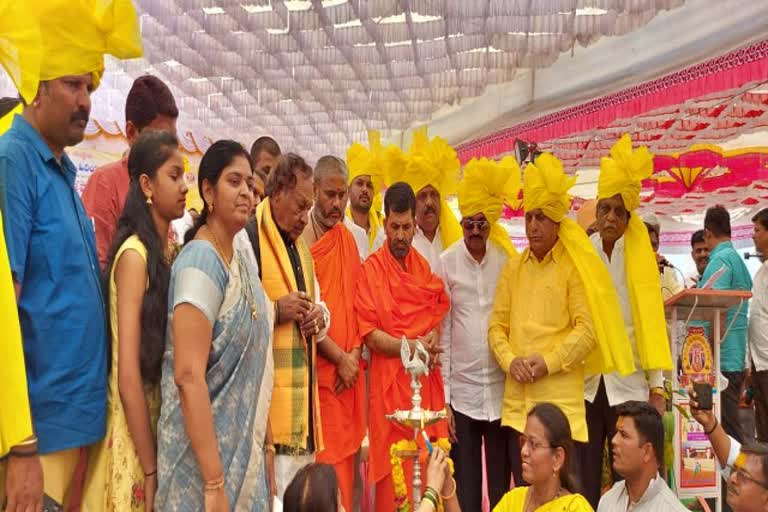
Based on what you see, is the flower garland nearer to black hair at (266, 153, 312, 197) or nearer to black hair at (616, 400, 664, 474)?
black hair at (616, 400, 664, 474)

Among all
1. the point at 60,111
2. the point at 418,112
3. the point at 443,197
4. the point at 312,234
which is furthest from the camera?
the point at 418,112

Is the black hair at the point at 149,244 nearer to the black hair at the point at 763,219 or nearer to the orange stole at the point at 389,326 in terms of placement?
the orange stole at the point at 389,326

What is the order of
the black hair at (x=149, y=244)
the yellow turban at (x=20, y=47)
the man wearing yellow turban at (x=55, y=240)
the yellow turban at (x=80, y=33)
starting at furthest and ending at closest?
the black hair at (x=149, y=244), the yellow turban at (x=80, y=33), the man wearing yellow turban at (x=55, y=240), the yellow turban at (x=20, y=47)

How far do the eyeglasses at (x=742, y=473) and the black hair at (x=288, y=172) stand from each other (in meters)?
1.89

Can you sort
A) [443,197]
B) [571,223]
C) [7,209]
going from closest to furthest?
[7,209]
[571,223]
[443,197]

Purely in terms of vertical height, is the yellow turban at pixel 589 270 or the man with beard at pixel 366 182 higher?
the man with beard at pixel 366 182

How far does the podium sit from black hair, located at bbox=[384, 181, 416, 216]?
164 cm

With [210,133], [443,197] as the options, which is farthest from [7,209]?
[210,133]

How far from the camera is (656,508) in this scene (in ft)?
11.8

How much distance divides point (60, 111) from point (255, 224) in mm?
1243

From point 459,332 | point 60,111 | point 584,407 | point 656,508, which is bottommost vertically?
point 656,508

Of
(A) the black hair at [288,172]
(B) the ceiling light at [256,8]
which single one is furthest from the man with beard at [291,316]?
(B) the ceiling light at [256,8]

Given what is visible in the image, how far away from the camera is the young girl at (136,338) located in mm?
2469

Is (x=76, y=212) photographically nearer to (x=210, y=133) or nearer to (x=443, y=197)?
(x=443, y=197)
